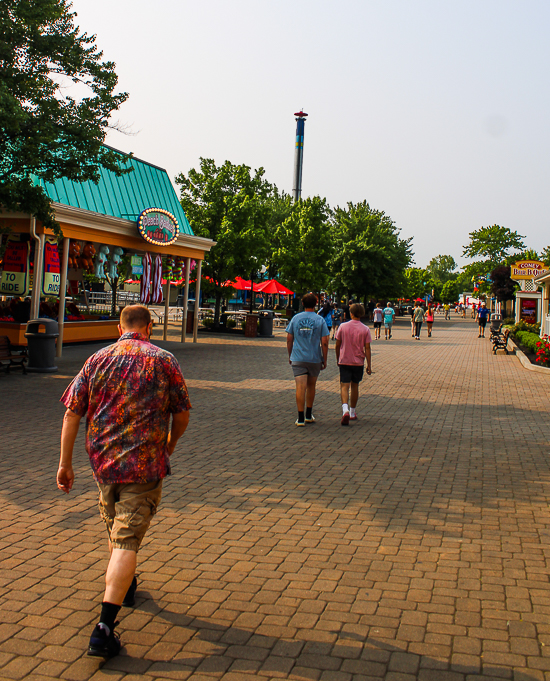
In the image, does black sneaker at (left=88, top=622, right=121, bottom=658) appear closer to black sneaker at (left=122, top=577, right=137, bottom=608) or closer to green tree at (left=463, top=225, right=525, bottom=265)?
black sneaker at (left=122, top=577, right=137, bottom=608)

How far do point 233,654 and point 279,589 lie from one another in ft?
2.60

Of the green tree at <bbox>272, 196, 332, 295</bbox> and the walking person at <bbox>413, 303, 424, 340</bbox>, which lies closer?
the walking person at <bbox>413, 303, 424, 340</bbox>

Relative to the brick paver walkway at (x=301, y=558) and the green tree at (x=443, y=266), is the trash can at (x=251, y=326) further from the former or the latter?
the green tree at (x=443, y=266)

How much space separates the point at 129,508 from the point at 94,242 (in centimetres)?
1543

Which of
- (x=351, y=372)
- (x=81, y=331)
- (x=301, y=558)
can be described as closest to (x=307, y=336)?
(x=351, y=372)

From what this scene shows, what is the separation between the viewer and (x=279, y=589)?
405 cm

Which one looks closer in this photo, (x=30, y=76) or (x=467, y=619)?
(x=467, y=619)

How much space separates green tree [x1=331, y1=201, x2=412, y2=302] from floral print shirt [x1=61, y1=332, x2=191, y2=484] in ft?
145

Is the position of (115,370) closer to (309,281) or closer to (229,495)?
(229,495)

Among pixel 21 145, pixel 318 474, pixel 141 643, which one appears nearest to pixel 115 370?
pixel 141 643

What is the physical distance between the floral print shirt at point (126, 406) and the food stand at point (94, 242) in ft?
34.8

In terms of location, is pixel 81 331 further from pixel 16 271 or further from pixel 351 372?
pixel 351 372

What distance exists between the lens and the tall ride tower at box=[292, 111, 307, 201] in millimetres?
73500

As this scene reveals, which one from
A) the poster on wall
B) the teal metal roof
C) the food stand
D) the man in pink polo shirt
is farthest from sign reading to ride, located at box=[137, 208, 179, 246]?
the poster on wall
